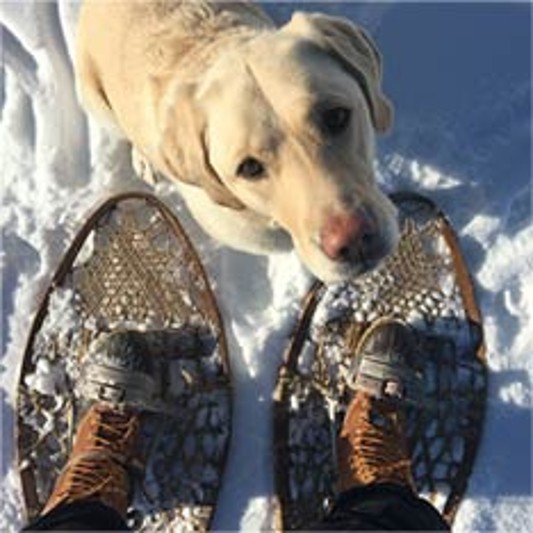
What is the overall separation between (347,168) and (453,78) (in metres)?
1.22

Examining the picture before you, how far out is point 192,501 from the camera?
344 cm

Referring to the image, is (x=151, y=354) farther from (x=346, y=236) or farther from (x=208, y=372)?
(x=346, y=236)

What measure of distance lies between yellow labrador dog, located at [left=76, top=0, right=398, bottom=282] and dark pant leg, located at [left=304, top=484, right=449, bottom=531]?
0.76m

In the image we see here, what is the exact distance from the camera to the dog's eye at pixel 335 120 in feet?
8.11

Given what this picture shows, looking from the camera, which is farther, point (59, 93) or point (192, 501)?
point (59, 93)

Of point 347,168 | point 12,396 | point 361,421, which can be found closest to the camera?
point 347,168

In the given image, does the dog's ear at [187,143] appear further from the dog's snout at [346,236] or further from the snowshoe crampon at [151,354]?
the snowshoe crampon at [151,354]

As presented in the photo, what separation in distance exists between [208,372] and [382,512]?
2.75 feet

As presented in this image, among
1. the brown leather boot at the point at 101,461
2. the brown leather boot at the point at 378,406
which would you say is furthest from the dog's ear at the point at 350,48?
the brown leather boot at the point at 101,461

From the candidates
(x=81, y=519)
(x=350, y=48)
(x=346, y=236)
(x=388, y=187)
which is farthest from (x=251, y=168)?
(x=81, y=519)

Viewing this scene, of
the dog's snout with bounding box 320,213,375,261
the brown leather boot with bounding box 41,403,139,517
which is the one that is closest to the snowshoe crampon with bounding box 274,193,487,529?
the brown leather boot with bounding box 41,403,139,517

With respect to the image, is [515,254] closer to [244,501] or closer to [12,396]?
[244,501]

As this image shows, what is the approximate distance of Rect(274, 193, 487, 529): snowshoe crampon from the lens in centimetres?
340

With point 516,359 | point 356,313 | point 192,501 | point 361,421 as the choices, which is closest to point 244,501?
point 192,501
